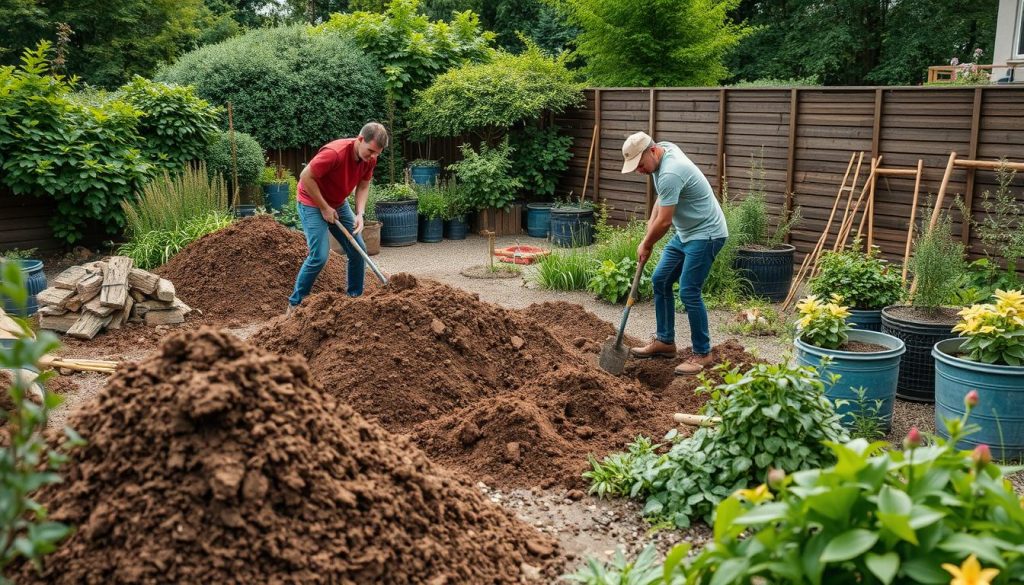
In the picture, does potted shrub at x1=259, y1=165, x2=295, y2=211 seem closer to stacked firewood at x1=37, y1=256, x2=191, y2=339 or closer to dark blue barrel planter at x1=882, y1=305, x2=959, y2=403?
stacked firewood at x1=37, y1=256, x2=191, y2=339

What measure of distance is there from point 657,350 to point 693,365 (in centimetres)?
47

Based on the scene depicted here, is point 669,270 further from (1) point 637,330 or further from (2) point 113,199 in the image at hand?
(2) point 113,199

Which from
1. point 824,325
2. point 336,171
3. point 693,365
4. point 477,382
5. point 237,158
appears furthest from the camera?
point 237,158

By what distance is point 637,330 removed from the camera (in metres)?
8.44

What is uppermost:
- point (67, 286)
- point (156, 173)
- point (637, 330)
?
point (156, 173)

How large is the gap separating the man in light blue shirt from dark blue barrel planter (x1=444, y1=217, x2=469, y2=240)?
7.67 meters

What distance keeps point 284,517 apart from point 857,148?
27.6ft

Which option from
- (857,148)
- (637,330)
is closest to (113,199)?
(637,330)

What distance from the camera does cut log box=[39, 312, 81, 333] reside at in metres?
8.14

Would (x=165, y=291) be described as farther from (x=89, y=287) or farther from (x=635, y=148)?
(x=635, y=148)

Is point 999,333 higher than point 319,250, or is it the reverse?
point 319,250

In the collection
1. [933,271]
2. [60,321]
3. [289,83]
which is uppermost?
[289,83]

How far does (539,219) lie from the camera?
1443 centimetres

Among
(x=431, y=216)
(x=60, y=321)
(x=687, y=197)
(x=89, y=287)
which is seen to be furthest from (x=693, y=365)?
(x=431, y=216)
